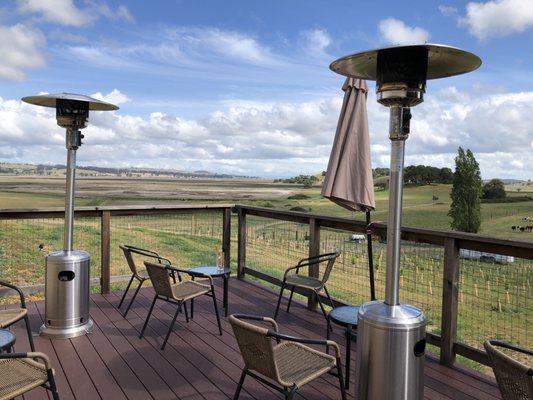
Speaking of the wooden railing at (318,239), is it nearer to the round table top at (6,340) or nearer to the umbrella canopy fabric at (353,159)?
the umbrella canopy fabric at (353,159)

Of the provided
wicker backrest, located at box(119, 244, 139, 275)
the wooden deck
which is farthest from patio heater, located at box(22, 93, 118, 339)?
wicker backrest, located at box(119, 244, 139, 275)

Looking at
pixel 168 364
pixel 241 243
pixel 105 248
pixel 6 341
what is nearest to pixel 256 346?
pixel 168 364

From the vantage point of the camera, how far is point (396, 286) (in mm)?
2197

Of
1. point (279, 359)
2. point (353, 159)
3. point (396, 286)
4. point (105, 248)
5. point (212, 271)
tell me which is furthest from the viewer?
point (105, 248)

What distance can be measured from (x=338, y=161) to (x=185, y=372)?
1.88 meters

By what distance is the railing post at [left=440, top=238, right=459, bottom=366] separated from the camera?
10.8 ft

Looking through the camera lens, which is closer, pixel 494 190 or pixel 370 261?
pixel 370 261

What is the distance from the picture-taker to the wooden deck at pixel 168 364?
2.83 meters

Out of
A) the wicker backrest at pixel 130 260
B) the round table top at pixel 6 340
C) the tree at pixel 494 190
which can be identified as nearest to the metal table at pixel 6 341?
the round table top at pixel 6 340

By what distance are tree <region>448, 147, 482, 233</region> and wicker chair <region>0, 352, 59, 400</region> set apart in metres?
55.0

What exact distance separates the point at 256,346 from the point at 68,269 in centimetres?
231

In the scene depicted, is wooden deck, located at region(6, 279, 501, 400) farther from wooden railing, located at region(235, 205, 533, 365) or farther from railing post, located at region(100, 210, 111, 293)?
railing post, located at region(100, 210, 111, 293)

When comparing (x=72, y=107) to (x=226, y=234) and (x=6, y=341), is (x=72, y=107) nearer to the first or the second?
(x=6, y=341)

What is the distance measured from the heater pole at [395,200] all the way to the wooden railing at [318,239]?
47.1 inches
